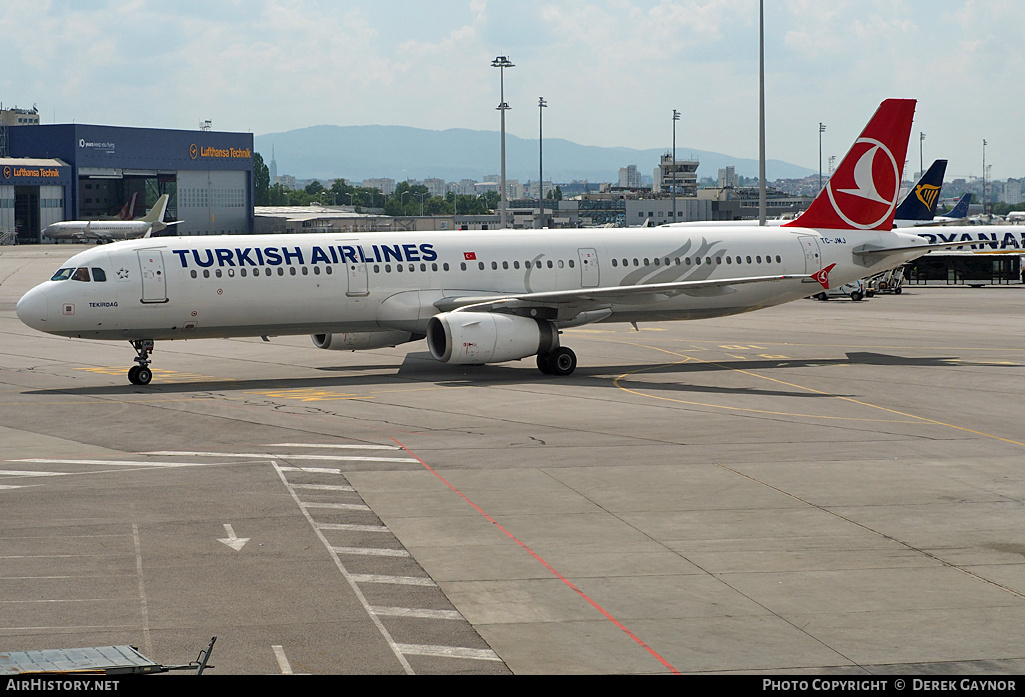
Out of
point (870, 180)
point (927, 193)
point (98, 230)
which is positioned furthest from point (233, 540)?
point (98, 230)

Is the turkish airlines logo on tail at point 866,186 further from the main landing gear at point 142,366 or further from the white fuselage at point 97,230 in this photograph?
the white fuselage at point 97,230

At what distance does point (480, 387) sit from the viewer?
112ft

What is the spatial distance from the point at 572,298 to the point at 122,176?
511 ft

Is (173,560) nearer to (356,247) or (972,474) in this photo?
(972,474)

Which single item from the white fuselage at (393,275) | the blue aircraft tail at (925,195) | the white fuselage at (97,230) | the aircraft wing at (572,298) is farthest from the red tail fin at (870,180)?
the white fuselage at (97,230)

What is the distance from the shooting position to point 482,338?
1375 inches

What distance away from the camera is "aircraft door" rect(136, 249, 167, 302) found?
3434 cm

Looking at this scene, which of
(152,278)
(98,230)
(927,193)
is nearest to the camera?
(152,278)

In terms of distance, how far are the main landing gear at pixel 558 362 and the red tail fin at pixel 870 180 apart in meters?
12.0

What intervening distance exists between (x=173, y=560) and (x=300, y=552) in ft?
5.57

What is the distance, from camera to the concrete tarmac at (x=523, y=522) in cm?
1264

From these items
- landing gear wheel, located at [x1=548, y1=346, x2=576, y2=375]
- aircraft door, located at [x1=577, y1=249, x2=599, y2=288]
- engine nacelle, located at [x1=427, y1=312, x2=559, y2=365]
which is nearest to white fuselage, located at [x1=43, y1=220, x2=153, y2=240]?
aircraft door, located at [x1=577, y1=249, x2=599, y2=288]

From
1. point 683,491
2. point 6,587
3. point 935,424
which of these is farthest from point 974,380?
point 6,587

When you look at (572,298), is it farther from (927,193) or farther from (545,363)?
(927,193)
